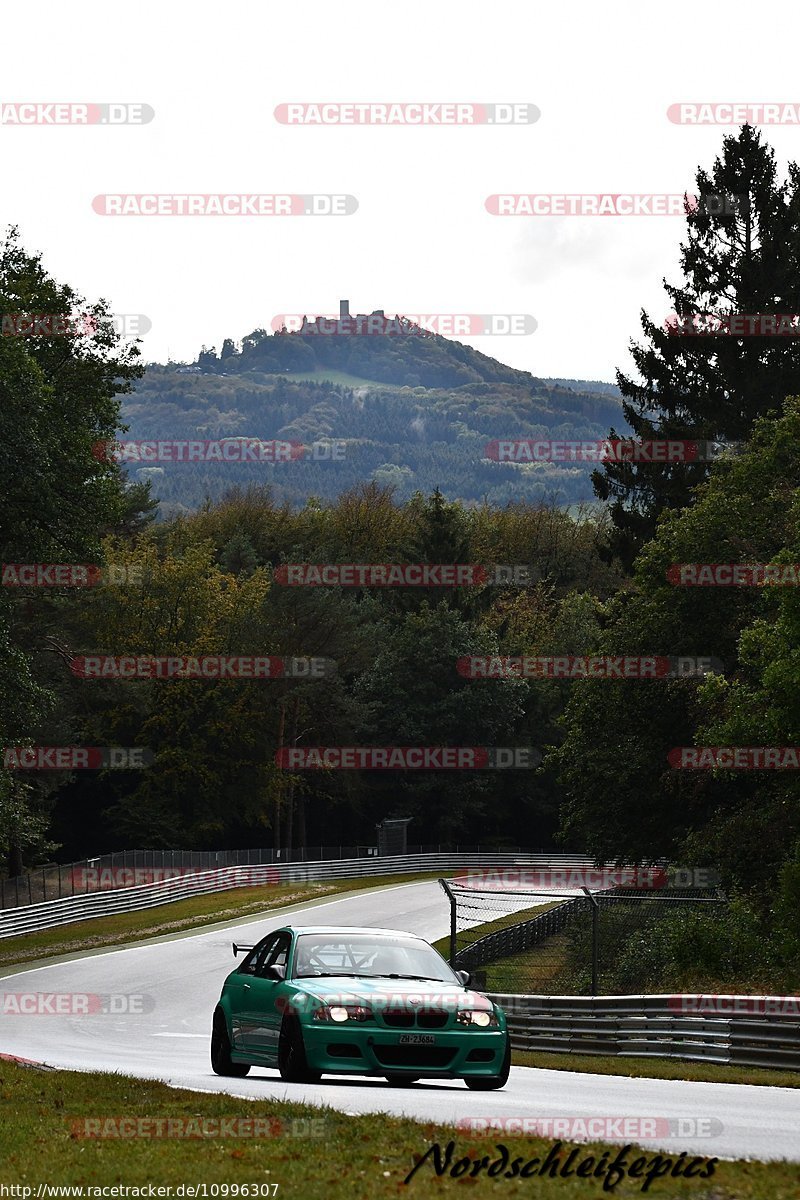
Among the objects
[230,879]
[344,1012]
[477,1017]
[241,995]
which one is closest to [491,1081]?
[477,1017]

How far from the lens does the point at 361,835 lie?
90.8 m

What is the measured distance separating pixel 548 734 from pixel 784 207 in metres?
47.2

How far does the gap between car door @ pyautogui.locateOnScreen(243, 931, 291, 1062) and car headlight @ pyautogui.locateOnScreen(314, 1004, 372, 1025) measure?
68 centimetres

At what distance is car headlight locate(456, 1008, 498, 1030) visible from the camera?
13734mm

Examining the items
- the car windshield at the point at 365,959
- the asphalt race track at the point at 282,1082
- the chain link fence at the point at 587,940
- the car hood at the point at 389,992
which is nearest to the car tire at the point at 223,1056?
the asphalt race track at the point at 282,1082

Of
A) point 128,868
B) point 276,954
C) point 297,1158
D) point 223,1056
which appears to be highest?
point 297,1158

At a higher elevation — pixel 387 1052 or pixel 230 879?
pixel 387 1052

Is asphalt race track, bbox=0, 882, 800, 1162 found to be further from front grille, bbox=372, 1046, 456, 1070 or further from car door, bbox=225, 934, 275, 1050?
car door, bbox=225, 934, 275, 1050

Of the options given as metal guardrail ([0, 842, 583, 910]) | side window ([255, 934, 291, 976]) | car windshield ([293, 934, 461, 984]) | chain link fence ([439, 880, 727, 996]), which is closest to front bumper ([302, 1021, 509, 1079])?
car windshield ([293, 934, 461, 984])

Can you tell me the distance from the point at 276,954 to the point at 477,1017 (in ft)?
7.67

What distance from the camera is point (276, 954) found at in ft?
50.1

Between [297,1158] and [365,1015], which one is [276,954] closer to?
[365,1015]

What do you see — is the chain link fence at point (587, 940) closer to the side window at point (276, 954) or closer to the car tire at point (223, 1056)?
the car tire at point (223, 1056)

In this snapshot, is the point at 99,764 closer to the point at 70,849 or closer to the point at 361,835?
the point at 70,849
